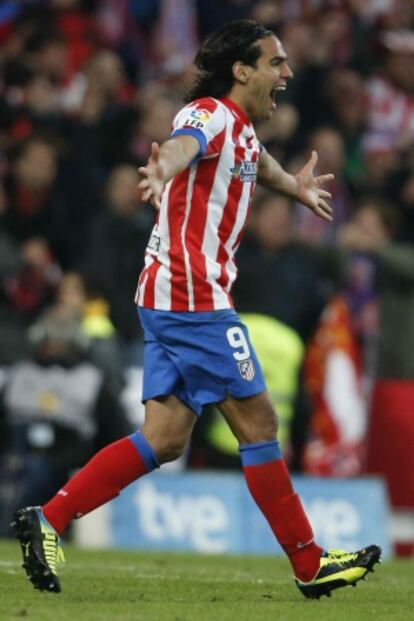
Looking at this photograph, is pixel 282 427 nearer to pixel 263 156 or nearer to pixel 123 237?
pixel 123 237

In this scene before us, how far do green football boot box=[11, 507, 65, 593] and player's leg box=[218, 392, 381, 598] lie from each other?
2.69 feet

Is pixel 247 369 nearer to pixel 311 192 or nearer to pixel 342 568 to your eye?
pixel 342 568

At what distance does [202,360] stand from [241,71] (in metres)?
1.18

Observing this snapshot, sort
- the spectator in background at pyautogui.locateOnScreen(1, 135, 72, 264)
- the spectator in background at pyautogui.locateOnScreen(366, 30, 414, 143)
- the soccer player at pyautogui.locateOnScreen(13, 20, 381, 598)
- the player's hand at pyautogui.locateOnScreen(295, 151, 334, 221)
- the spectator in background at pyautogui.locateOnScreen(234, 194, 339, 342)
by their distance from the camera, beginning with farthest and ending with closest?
1. the spectator in background at pyautogui.locateOnScreen(366, 30, 414, 143)
2. the spectator in background at pyautogui.locateOnScreen(1, 135, 72, 264)
3. the spectator in background at pyautogui.locateOnScreen(234, 194, 339, 342)
4. the player's hand at pyautogui.locateOnScreen(295, 151, 334, 221)
5. the soccer player at pyautogui.locateOnScreen(13, 20, 381, 598)

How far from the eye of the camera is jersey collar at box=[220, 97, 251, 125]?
7047mm

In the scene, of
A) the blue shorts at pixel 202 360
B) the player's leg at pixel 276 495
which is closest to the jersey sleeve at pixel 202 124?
the blue shorts at pixel 202 360

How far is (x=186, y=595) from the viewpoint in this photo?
726 centimetres

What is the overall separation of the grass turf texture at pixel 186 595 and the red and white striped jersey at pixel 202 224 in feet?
3.80

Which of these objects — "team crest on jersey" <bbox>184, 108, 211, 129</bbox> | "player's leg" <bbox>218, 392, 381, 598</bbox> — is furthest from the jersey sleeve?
"player's leg" <bbox>218, 392, 381, 598</bbox>

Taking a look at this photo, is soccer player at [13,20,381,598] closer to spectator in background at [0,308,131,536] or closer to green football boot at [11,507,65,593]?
green football boot at [11,507,65,593]

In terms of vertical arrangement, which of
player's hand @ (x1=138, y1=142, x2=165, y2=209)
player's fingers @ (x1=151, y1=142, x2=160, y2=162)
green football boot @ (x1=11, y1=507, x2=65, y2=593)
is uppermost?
player's fingers @ (x1=151, y1=142, x2=160, y2=162)

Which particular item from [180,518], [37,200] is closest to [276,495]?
[180,518]

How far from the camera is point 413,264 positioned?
1319 centimetres

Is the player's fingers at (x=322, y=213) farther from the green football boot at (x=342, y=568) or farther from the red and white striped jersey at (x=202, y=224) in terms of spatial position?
the green football boot at (x=342, y=568)
